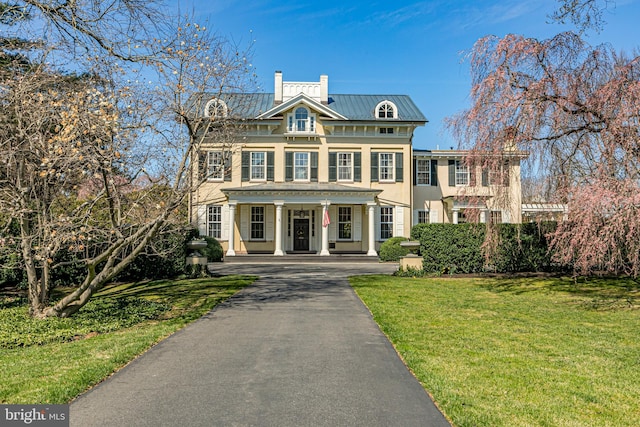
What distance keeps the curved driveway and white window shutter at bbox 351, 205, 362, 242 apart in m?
19.4

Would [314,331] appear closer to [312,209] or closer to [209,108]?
[209,108]

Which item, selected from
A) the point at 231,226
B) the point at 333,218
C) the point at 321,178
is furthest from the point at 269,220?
the point at 321,178

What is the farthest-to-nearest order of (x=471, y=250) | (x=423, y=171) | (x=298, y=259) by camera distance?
1. (x=423, y=171)
2. (x=298, y=259)
3. (x=471, y=250)

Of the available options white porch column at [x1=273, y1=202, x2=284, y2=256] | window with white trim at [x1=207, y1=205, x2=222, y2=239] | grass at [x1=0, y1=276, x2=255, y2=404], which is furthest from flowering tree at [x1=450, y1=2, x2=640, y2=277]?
window with white trim at [x1=207, y1=205, x2=222, y2=239]

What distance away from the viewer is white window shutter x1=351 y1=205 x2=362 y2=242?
93.2 ft

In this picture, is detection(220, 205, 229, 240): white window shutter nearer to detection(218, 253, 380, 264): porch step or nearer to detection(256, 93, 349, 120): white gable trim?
detection(218, 253, 380, 264): porch step

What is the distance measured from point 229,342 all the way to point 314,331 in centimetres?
147

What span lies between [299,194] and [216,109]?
16883 millimetres

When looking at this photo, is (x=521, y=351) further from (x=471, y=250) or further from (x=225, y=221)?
(x=225, y=221)

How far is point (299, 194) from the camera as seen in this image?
2655 cm

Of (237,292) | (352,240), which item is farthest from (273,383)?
(352,240)

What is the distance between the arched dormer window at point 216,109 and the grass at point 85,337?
4.11 m

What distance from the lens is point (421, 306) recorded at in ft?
34.1

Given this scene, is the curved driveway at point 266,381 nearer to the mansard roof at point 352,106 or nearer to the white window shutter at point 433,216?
the mansard roof at point 352,106
